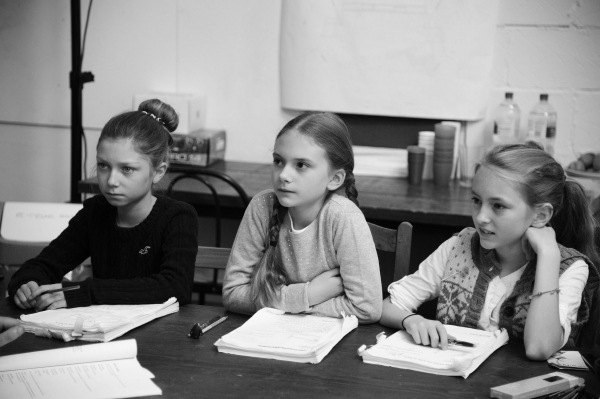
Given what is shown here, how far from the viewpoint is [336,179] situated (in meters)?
1.74

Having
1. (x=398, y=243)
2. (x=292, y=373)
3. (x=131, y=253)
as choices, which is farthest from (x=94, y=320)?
(x=398, y=243)

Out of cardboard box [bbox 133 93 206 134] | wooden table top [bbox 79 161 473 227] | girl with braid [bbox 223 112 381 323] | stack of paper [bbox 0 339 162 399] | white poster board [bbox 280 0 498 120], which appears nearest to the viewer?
stack of paper [bbox 0 339 162 399]

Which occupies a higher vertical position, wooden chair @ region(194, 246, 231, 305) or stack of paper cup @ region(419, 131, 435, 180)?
stack of paper cup @ region(419, 131, 435, 180)

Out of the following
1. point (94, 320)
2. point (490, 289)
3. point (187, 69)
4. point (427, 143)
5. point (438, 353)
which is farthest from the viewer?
point (187, 69)

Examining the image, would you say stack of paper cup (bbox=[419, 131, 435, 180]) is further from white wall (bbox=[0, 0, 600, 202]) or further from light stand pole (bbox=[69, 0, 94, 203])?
light stand pole (bbox=[69, 0, 94, 203])

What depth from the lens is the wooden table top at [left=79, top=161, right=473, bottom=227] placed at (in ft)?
8.39

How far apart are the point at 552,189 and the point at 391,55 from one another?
169 centimetres

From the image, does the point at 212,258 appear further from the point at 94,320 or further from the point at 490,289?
the point at 490,289

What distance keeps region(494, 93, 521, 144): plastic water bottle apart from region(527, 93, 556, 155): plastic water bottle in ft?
0.18

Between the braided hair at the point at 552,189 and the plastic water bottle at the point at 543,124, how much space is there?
1.40 m

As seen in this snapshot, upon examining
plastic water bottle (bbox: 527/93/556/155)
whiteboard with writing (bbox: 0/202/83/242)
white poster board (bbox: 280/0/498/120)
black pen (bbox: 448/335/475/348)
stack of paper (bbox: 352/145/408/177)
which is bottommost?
whiteboard with writing (bbox: 0/202/83/242)

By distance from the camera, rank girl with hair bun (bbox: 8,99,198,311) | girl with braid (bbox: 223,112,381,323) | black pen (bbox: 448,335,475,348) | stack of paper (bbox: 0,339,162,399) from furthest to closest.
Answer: girl with hair bun (bbox: 8,99,198,311) < girl with braid (bbox: 223,112,381,323) < black pen (bbox: 448,335,475,348) < stack of paper (bbox: 0,339,162,399)

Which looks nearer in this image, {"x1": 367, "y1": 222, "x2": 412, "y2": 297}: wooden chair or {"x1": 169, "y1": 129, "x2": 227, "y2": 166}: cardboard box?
{"x1": 367, "y1": 222, "x2": 412, "y2": 297}: wooden chair

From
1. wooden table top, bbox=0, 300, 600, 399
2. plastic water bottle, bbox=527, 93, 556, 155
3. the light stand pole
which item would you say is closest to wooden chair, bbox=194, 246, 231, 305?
wooden table top, bbox=0, 300, 600, 399
